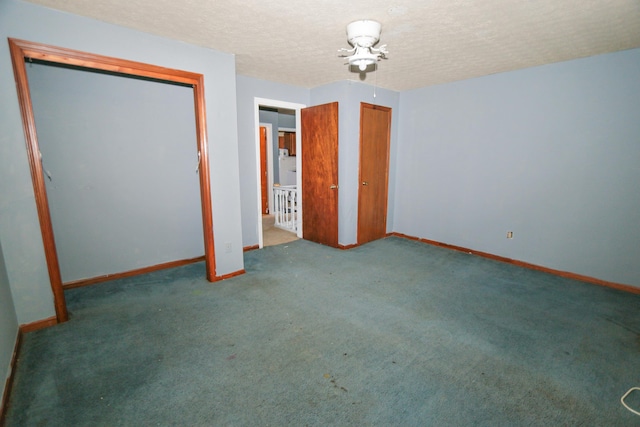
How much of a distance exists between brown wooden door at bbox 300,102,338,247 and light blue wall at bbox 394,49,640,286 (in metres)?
1.43

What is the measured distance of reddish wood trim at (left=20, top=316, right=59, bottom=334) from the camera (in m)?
2.24

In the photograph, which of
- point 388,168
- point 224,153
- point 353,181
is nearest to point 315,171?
point 353,181

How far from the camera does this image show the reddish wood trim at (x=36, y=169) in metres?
2.07

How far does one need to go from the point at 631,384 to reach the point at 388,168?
12.1ft

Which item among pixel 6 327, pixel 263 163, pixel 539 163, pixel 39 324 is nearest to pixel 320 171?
pixel 263 163

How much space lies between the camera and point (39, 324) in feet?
7.54

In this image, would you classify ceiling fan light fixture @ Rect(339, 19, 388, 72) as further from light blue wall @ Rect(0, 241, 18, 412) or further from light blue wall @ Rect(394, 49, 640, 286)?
light blue wall @ Rect(0, 241, 18, 412)

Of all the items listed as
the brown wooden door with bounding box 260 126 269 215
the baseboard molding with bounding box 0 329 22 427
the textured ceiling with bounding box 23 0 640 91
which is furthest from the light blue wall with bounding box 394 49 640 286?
the baseboard molding with bounding box 0 329 22 427

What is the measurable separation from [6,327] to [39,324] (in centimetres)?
47

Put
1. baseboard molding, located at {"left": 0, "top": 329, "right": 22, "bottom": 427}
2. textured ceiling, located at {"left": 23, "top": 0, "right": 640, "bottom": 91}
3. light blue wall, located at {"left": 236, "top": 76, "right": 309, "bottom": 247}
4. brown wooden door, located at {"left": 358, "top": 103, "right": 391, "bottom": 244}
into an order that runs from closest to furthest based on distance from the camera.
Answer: baseboard molding, located at {"left": 0, "top": 329, "right": 22, "bottom": 427} < textured ceiling, located at {"left": 23, "top": 0, "right": 640, "bottom": 91} < light blue wall, located at {"left": 236, "top": 76, "right": 309, "bottom": 247} < brown wooden door, located at {"left": 358, "top": 103, "right": 391, "bottom": 244}

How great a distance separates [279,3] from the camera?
2.01m

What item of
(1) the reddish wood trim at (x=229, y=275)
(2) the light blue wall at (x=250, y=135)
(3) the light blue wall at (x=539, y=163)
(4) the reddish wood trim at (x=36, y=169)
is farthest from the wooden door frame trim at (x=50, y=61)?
(3) the light blue wall at (x=539, y=163)

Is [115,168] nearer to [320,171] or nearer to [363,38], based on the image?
[320,171]

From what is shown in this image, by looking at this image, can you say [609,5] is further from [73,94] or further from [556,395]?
[73,94]
